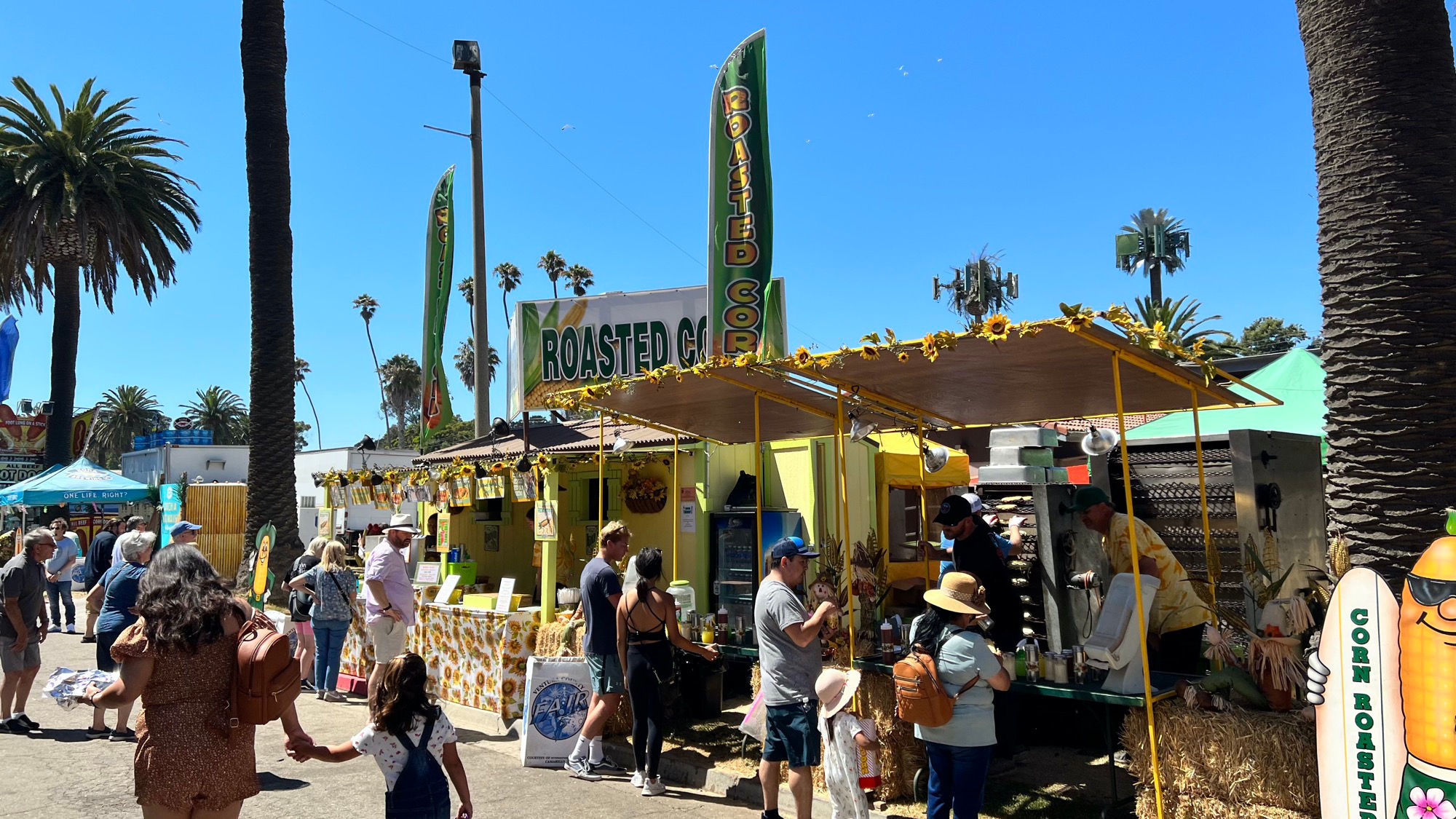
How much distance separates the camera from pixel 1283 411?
9680 millimetres

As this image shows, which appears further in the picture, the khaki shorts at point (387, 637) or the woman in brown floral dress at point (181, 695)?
the khaki shorts at point (387, 637)

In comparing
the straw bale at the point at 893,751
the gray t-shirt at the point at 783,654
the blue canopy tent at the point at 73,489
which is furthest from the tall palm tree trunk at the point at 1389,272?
the blue canopy tent at the point at 73,489

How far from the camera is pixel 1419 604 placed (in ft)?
13.2

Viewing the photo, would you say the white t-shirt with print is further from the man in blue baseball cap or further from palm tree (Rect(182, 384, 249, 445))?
palm tree (Rect(182, 384, 249, 445))

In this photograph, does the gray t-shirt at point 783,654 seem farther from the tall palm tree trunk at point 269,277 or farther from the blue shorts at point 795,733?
the tall palm tree trunk at point 269,277

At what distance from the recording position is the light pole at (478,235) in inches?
634

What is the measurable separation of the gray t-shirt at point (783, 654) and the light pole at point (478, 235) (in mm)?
10782

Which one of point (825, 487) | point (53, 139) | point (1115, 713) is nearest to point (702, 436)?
point (825, 487)

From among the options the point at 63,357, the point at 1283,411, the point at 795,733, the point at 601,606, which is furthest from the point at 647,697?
the point at 63,357

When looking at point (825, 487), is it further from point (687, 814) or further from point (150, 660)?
point (150, 660)

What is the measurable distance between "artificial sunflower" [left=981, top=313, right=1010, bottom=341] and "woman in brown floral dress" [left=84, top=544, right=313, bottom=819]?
370cm

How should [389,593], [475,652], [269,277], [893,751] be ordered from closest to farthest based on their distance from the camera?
[893,751] < [389,593] < [475,652] < [269,277]

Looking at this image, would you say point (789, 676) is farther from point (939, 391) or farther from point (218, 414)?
point (218, 414)

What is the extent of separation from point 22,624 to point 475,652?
146 inches
